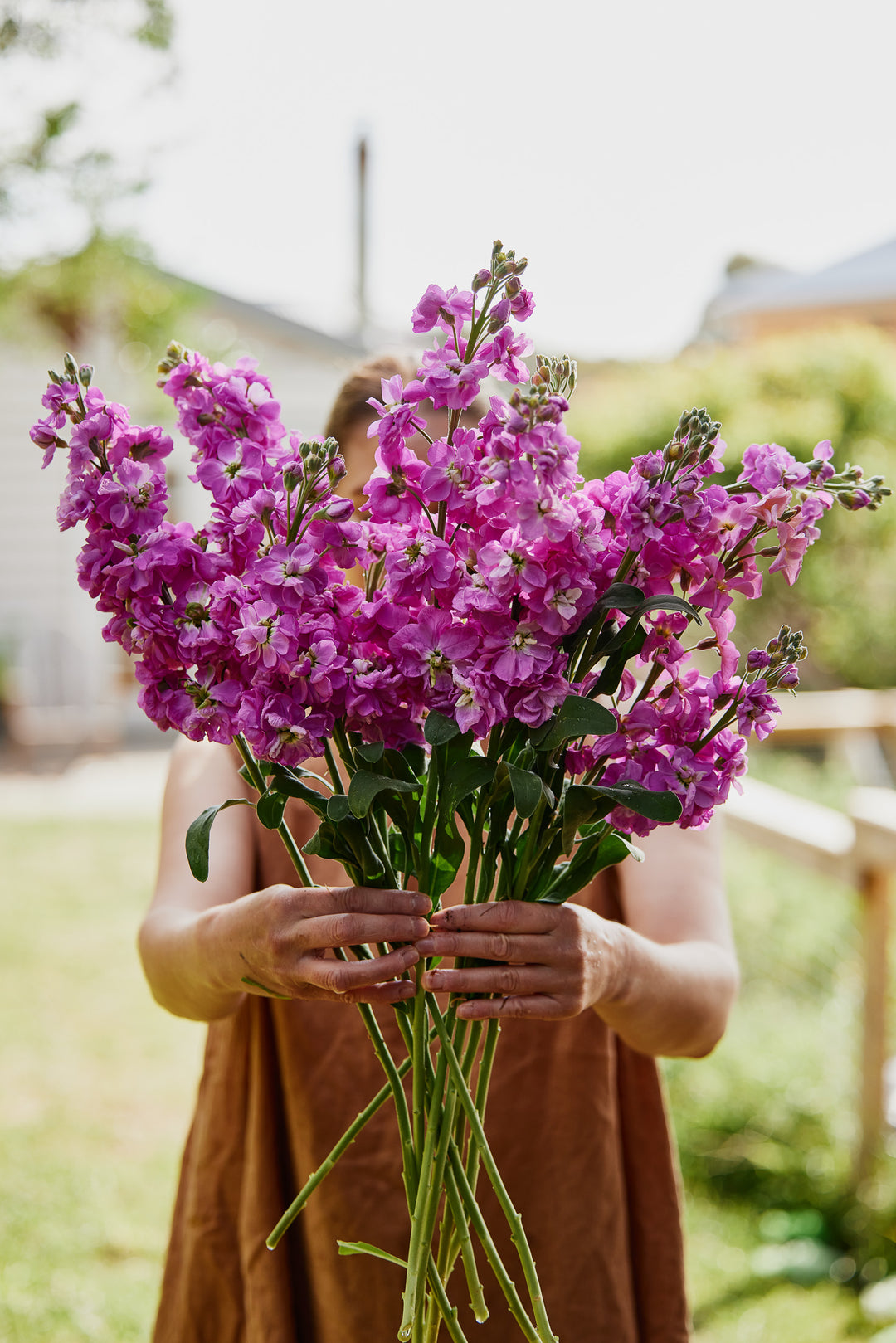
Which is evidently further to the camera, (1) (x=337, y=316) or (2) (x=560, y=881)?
(1) (x=337, y=316)

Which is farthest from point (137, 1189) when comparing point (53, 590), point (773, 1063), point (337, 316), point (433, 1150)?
point (337, 316)

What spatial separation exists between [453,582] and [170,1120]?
12.3ft

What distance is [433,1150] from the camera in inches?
35.5

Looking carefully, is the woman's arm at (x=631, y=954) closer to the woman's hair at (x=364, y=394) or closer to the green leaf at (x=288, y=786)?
the green leaf at (x=288, y=786)

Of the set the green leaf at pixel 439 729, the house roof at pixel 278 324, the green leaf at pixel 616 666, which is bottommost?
the green leaf at pixel 439 729

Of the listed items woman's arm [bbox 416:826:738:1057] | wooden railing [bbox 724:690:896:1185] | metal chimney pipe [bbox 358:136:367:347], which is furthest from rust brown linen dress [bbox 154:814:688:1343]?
metal chimney pipe [bbox 358:136:367:347]

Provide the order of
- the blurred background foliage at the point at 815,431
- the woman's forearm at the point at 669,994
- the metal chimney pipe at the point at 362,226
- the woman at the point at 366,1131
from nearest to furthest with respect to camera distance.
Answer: the woman's forearm at the point at 669,994
the woman at the point at 366,1131
the blurred background foliage at the point at 815,431
the metal chimney pipe at the point at 362,226

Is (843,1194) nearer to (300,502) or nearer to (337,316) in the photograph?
(300,502)

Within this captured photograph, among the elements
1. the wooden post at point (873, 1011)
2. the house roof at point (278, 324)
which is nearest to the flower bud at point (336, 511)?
the wooden post at point (873, 1011)

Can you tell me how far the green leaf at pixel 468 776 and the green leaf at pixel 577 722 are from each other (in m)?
0.04

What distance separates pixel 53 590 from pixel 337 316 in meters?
7.46

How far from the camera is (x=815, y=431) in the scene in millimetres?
9461

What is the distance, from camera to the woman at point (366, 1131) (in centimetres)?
138

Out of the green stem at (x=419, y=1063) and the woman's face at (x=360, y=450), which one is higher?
the woman's face at (x=360, y=450)
